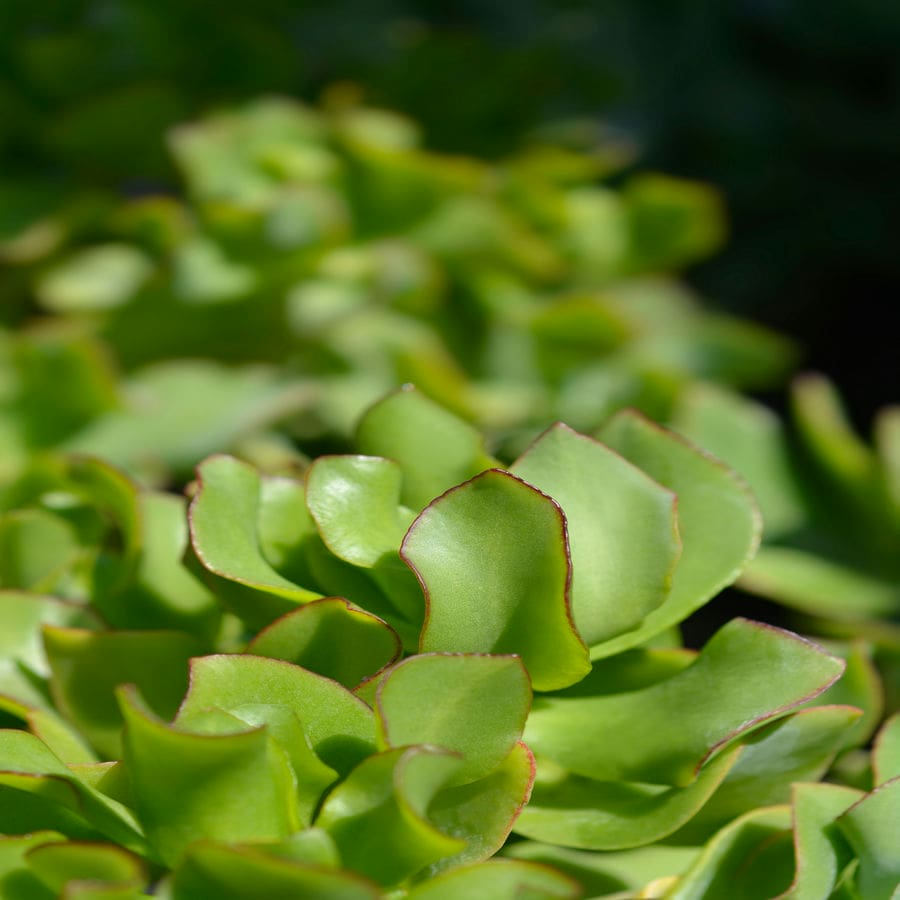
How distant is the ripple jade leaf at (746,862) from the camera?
361mm

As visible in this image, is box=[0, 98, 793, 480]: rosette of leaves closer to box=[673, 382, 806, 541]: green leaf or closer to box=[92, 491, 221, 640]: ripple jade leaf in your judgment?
box=[673, 382, 806, 541]: green leaf

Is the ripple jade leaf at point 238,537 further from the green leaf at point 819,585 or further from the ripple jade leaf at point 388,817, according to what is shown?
the green leaf at point 819,585

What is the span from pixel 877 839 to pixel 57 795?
0.80ft

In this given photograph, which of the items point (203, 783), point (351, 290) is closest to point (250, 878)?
point (203, 783)

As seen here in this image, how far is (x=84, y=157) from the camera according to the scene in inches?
38.5

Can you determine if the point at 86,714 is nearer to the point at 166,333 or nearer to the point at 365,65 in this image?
the point at 166,333

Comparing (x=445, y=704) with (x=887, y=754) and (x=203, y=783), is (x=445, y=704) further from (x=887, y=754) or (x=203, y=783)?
(x=887, y=754)

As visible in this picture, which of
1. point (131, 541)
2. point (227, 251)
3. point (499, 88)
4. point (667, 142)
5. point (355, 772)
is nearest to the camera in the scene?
point (355, 772)

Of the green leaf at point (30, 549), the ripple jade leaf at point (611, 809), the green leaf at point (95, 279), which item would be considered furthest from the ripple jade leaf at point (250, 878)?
the green leaf at point (95, 279)

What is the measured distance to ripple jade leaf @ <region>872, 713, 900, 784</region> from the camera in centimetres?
38

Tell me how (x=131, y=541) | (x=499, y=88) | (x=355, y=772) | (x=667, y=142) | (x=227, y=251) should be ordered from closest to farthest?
(x=355, y=772) → (x=131, y=541) → (x=227, y=251) → (x=499, y=88) → (x=667, y=142)

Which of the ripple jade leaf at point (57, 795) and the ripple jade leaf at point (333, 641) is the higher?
the ripple jade leaf at point (333, 641)

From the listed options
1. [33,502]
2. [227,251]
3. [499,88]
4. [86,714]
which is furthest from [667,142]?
[86,714]

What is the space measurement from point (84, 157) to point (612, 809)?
0.81m
